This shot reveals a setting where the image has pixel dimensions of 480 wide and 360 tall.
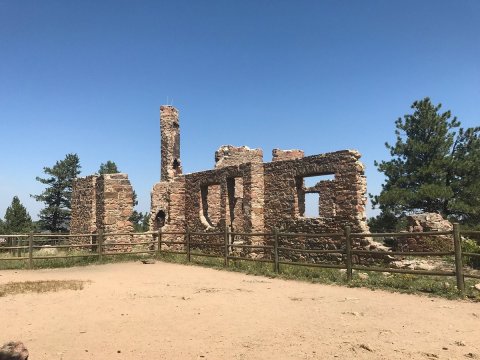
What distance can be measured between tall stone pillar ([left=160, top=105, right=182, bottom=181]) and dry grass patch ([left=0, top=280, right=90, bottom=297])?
12.2 meters

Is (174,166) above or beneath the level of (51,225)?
above

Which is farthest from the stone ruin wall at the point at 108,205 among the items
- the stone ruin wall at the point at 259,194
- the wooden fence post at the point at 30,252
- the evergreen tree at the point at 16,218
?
the evergreen tree at the point at 16,218

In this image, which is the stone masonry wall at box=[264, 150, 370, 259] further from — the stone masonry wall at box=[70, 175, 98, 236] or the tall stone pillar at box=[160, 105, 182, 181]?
the stone masonry wall at box=[70, 175, 98, 236]

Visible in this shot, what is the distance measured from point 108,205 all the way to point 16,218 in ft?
64.5

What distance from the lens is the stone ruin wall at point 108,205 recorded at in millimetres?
18281

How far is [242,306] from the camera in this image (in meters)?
7.47

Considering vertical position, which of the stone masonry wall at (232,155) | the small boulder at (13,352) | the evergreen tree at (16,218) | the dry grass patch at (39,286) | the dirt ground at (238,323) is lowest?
the dirt ground at (238,323)

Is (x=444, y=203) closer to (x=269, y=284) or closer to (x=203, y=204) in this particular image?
(x=203, y=204)

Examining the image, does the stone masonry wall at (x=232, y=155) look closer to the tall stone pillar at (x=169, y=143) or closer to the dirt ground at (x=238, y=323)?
the tall stone pillar at (x=169, y=143)

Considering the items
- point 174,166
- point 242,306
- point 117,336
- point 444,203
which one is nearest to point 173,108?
point 174,166

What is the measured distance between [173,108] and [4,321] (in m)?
17.4

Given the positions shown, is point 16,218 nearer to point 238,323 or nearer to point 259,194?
point 259,194

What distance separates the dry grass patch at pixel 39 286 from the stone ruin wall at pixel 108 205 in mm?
7513

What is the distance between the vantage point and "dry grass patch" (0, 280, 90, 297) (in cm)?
903
